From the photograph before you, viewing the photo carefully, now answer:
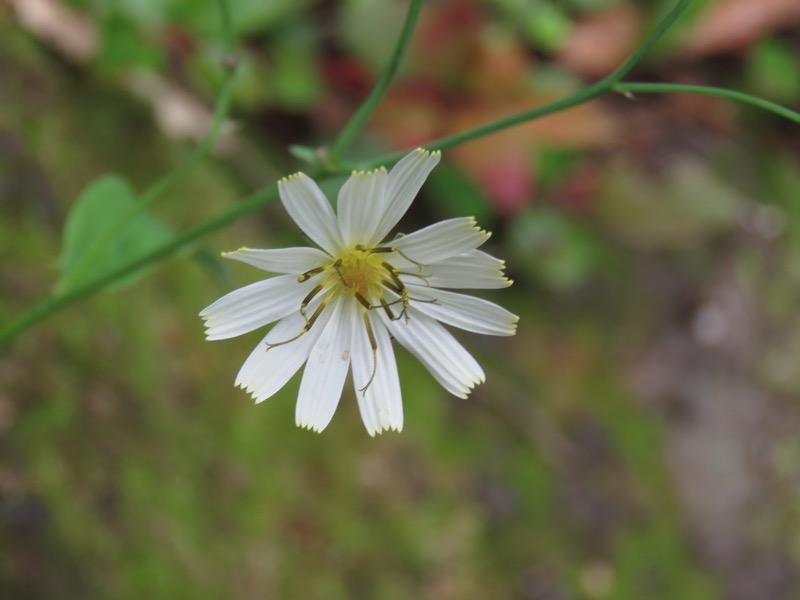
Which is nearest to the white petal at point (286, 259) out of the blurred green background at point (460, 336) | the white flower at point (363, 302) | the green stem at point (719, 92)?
the white flower at point (363, 302)

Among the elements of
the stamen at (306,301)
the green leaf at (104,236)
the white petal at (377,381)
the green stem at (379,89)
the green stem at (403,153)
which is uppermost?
the green leaf at (104,236)

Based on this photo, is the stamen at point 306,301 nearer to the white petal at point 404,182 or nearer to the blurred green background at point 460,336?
the white petal at point 404,182

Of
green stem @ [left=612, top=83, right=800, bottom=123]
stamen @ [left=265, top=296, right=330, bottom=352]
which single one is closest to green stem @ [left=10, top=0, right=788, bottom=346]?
green stem @ [left=612, top=83, right=800, bottom=123]

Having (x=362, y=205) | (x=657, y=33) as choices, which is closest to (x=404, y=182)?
(x=362, y=205)

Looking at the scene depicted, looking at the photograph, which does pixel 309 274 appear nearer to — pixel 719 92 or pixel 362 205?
pixel 362 205

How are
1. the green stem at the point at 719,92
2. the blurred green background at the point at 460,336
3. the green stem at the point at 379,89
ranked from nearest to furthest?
the green stem at the point at 719,92, the green stem at the point at 379,89, the blurred green background at the point at 460,336

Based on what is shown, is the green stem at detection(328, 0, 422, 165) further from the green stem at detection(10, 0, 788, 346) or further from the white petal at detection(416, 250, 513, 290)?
the white petal at detection(416, 250, 513, 290)

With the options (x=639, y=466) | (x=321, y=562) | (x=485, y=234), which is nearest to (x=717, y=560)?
(x=639, y=466)
